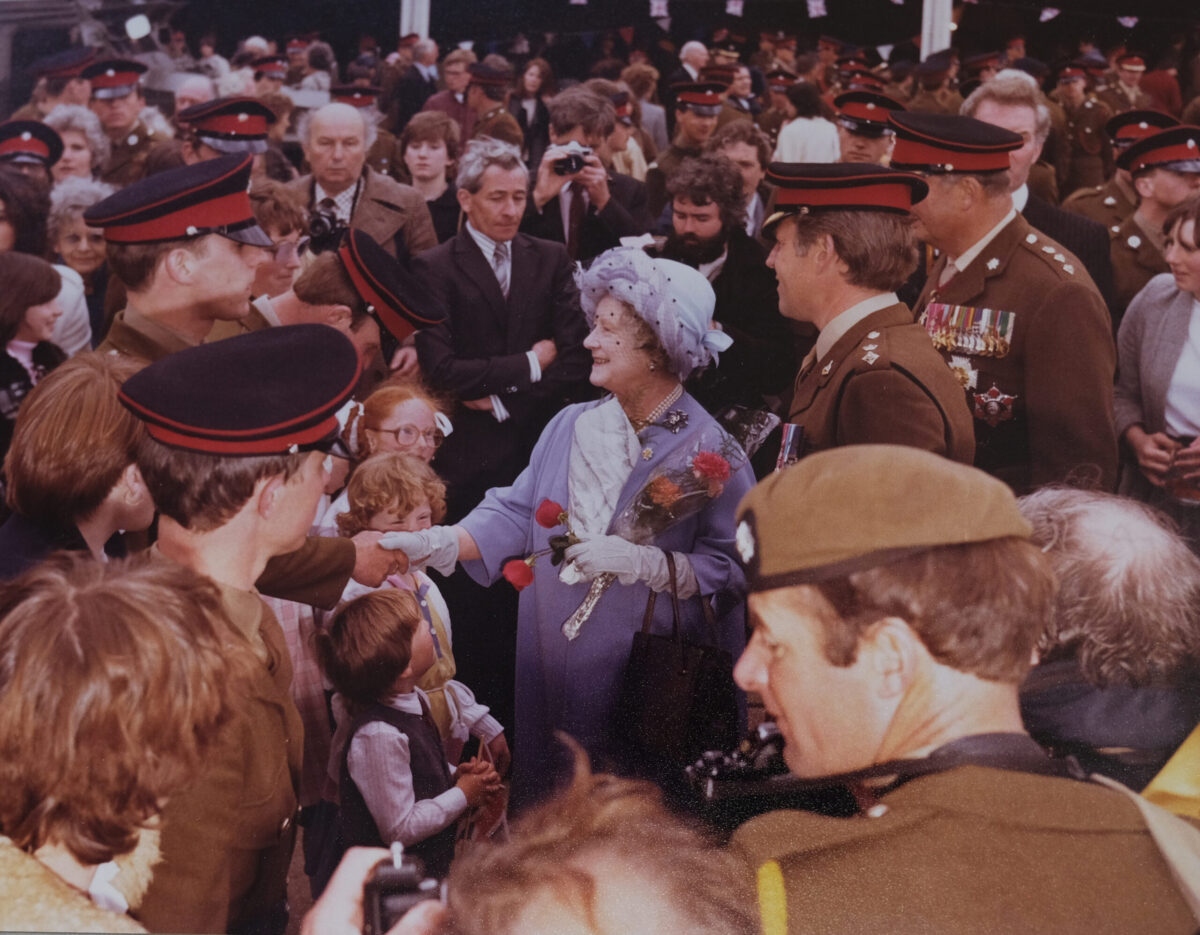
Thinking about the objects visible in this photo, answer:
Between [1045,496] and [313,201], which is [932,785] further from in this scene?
[313,201]

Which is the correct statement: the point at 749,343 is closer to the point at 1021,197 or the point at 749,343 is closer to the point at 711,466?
the point at 711,466

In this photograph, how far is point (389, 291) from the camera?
2.16m

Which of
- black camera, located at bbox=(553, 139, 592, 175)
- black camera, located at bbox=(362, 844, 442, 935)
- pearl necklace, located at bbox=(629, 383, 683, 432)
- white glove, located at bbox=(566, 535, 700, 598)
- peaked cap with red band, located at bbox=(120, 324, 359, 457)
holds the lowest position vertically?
black camera, located at bbox=(362, 844, 442, 935)

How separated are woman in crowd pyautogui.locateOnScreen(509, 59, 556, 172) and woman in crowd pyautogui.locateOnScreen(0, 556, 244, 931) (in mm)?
1250

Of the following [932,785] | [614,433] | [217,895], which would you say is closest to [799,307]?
[614,433]

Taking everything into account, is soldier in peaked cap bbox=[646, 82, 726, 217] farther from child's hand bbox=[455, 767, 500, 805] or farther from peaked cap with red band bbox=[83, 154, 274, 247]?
child's hand bbox=[455, 767, 500, 805]

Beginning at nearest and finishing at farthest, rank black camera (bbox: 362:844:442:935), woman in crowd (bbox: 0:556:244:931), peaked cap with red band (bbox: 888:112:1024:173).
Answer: woman in crowd (bbox: 0:556:244:931)
black camera (bbox: 362:844:442:935)
peaked cap with red band (bbox: 888:112:1024:173)

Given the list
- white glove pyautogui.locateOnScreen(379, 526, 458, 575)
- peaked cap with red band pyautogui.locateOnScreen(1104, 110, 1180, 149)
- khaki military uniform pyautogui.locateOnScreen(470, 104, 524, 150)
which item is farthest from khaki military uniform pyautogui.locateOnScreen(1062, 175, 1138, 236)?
white glove pyautogui.locateOnScreen(379, 526, 458, 575)

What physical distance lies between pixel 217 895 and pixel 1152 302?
183 cm

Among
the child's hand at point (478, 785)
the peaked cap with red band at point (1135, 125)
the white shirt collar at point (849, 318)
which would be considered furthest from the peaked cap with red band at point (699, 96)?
the child's hand at point (478, 785)

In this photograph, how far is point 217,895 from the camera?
1824mm

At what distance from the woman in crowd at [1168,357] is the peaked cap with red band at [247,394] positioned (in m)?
1.31

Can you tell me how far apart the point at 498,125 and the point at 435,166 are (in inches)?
19.3

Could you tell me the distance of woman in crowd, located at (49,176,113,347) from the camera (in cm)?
230
